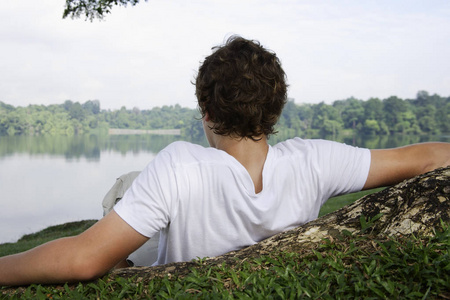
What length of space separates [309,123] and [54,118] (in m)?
55.1

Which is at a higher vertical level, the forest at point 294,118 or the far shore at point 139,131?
the forest at point 294,118

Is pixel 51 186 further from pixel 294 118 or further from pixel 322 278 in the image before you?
pixel 294 118

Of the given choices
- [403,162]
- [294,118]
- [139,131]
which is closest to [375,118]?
[294,118]

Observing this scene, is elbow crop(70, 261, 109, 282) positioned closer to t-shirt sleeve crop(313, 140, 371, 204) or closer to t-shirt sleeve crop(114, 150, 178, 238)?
t-shirt sleeve crop(114, 150, 178, 238)

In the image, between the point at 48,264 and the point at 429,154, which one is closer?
the point at 48,264

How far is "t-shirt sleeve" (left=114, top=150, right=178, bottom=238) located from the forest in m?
79.9

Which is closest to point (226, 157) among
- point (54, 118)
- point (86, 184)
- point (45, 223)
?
point (45, 223)

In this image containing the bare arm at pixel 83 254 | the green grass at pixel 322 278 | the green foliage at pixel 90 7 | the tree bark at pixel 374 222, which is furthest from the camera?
the green foliage at pixel 90 7

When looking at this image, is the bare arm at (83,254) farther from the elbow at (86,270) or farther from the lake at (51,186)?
the lake at (51,186)

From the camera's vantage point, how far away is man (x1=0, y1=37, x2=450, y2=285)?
1548 mm

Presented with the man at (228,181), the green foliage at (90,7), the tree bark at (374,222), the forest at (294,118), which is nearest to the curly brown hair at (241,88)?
the man at (228,181)

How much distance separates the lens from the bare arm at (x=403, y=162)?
1.92 meters

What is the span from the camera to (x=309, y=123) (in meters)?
87.2

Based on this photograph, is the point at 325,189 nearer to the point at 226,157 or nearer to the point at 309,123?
the point at 226,157
